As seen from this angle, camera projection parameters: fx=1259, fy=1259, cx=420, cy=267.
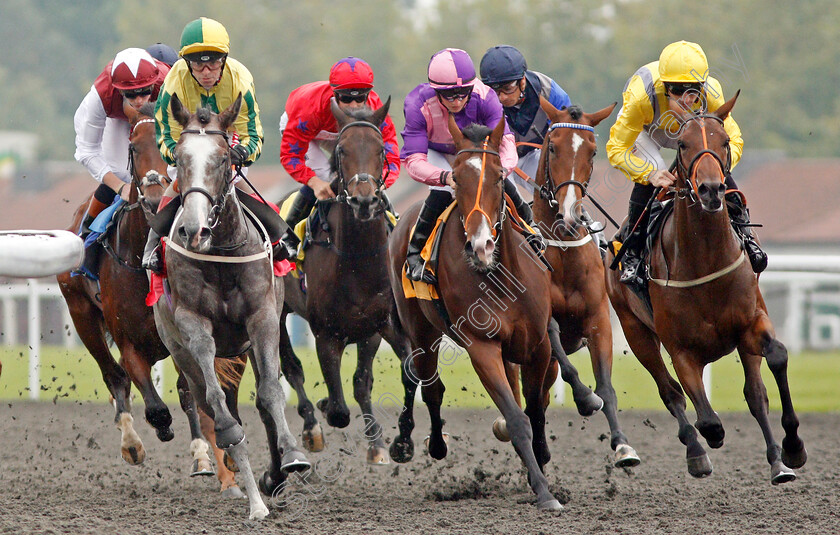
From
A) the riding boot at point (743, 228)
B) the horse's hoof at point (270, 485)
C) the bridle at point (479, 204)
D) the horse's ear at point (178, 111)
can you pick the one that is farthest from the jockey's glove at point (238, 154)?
the riding boot at point (743, 228)

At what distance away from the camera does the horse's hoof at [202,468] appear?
7.61 meters

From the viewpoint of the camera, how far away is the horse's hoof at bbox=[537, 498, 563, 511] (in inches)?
242

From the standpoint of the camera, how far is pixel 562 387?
11.0 meters

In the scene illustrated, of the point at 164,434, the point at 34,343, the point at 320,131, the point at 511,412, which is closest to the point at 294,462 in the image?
the point at 511,412

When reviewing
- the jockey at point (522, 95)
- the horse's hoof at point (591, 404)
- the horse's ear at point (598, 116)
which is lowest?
the horse's hoof at point (591, 404)

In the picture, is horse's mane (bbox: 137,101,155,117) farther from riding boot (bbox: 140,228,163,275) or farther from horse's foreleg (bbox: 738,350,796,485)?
horse's foreleg (bbox: 738,350,796,485)

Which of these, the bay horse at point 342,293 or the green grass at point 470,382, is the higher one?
the bay horse at point 342,293

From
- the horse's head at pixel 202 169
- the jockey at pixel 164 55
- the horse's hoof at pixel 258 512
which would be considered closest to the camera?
the horse's head at pixel 202 169

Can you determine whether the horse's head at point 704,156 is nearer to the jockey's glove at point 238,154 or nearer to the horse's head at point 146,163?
the jockey's glove at point 238,154

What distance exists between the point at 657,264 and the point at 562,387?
4504mm

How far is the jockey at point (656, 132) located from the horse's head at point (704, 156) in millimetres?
192

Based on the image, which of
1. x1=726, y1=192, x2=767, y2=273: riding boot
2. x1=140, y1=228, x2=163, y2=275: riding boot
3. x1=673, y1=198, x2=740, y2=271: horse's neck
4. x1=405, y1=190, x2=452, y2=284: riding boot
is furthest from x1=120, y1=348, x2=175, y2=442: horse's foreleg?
x1=726, y1=192, x2=767, y2=273: riding boot

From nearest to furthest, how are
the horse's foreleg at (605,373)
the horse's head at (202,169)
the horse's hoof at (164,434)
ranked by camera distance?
the horse's head at (202,169)
the horse's foreleg at (605,373)
the horse's hoof at (164,434)

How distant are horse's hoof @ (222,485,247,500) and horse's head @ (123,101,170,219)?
5.39ft
